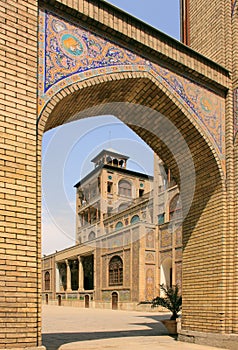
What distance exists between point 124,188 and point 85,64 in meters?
38.2

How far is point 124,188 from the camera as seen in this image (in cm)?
4497

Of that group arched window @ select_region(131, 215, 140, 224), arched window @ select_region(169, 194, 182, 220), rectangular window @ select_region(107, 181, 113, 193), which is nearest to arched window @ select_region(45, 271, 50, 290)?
rectangular window @ select_region(107, 181, 113, 193)

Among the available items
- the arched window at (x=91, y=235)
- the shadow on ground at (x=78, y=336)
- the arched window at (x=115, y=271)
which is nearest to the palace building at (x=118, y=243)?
A: the arched window at (x=115, y=271)

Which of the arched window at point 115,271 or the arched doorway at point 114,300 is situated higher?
the arched window at point 115,271

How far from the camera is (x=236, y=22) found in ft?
30.0

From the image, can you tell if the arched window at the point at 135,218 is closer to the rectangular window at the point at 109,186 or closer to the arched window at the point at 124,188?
the rectangular window at the point at 109,186

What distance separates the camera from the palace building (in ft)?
97.7

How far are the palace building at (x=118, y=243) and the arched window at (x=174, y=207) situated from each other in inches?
2.7

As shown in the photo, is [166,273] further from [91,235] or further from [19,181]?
[19,181]

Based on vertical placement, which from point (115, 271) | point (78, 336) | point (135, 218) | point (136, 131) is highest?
point (136, 131)

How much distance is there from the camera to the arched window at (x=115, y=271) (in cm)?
3194

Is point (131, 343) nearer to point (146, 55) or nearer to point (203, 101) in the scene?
point (203, 101)

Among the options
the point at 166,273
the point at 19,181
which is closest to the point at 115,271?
the point at 166,273

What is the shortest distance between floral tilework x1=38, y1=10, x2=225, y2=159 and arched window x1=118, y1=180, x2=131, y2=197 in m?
35.9
